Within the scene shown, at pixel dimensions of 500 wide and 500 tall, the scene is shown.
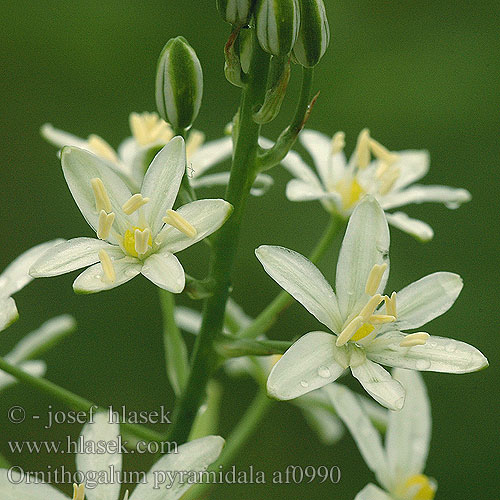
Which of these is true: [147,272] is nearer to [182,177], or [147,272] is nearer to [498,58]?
[182,177]

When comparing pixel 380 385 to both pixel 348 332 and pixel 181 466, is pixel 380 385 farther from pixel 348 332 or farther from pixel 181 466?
pixel 181 466

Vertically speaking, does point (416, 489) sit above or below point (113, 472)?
below

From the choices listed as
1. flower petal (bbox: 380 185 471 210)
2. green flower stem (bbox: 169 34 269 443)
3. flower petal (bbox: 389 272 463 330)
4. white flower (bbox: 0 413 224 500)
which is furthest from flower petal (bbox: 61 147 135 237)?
flower petal (bbox: 380 185 471 210)

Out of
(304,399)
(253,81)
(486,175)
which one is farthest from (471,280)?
(253,81)

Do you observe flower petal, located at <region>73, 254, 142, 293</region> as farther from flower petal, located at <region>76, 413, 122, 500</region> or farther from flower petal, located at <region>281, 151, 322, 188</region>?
flower petal, located at <region>281, 151, 322, 188</region>

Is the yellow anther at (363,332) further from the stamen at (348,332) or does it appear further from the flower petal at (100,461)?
the flower petal at (100,461)

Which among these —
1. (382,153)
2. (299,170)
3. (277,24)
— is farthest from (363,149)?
(277,24)
